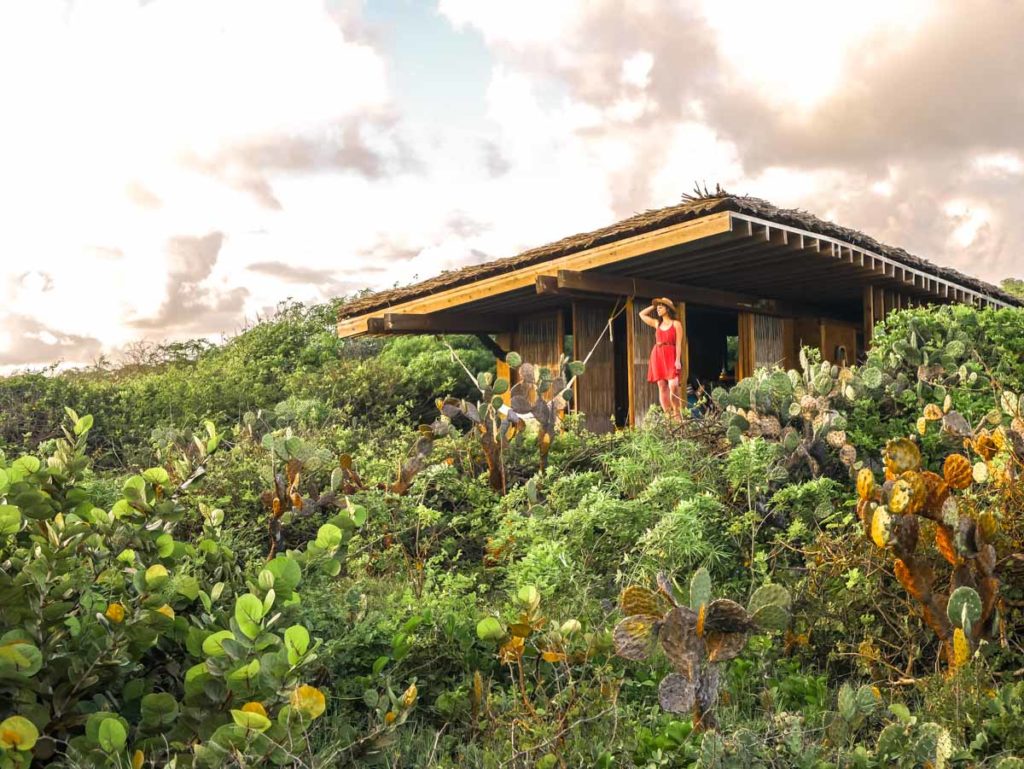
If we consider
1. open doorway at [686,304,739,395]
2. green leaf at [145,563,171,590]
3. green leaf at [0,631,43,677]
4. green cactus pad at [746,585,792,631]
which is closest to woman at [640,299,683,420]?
open doorway at [686,304,739,395]

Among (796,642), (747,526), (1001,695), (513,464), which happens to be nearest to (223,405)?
(513,464)

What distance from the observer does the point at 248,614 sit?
2.40 m

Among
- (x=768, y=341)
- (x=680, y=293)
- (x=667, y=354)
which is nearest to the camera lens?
(x=667, y=354)

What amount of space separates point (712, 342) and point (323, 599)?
45.8 feet

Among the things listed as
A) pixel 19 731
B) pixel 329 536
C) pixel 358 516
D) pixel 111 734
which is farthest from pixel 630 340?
pixel 19 731

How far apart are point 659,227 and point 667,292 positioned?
9.00 feet

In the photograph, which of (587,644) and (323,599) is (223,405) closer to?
(323,599)

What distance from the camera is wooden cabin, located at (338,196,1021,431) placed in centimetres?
916

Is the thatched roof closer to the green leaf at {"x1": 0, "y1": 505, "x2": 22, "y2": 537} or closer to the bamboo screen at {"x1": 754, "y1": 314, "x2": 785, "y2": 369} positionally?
the bamboo screen at {"x1": 754, "y1": 314, "x2": 785, "y2": 369}

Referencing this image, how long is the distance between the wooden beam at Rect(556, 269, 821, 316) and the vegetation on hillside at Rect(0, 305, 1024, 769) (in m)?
3.15

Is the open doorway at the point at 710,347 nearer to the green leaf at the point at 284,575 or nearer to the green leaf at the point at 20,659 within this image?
the green leaf at the point at 284,575

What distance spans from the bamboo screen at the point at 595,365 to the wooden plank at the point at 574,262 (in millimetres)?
1293

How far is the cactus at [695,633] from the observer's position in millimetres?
2867

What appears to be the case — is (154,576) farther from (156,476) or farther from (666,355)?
(666,355)
